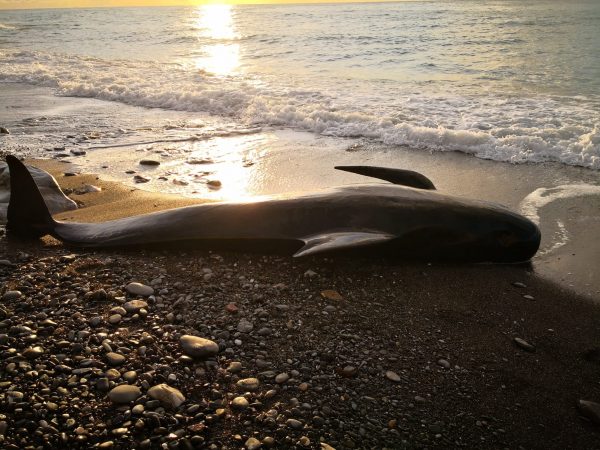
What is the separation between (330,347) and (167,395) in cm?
109

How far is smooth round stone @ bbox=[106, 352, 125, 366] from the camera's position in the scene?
9.38 feet

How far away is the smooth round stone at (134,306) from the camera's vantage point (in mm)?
3432

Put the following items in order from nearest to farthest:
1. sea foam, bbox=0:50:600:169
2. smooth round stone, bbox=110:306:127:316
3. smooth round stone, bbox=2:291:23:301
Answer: smooth round stone, bbox=110:306:127:316 → smooth round stone, bbox=2:291:23:301 → sea foam, bbox=0:50:600:169

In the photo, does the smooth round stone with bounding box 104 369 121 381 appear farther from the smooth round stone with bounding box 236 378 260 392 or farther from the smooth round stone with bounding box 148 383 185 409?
the smooth round stone with bounding box 236 378 260 392

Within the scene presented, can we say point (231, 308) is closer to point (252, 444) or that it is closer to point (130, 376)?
point (130, 376)

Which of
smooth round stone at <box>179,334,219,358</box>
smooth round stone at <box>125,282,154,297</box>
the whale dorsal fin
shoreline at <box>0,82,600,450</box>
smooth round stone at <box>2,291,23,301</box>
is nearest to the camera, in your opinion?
shoreline at <box>0,82,600,450</box>

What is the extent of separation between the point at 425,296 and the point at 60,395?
2670mm

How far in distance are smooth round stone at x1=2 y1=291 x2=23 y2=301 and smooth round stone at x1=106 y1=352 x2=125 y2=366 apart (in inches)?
44.4

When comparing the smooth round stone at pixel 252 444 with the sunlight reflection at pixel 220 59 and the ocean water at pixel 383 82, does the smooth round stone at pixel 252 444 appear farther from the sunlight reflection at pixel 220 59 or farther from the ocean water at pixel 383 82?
the sunlight reflection at pixel 220 59

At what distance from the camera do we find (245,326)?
3.34 meters

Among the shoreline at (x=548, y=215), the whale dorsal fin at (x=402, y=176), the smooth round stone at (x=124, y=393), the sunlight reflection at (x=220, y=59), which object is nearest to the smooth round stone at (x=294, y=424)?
the smooth round stone at (x=124, y=393)

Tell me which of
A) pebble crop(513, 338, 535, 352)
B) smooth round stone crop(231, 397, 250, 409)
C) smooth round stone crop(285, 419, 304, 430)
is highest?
smooth round stone crop(231, 397, 250, 409)

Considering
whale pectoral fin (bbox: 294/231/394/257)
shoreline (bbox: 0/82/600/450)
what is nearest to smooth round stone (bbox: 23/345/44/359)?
shoreline (bbox: 0/82/600/450)

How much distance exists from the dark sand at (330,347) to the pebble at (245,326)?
6 centimetres
